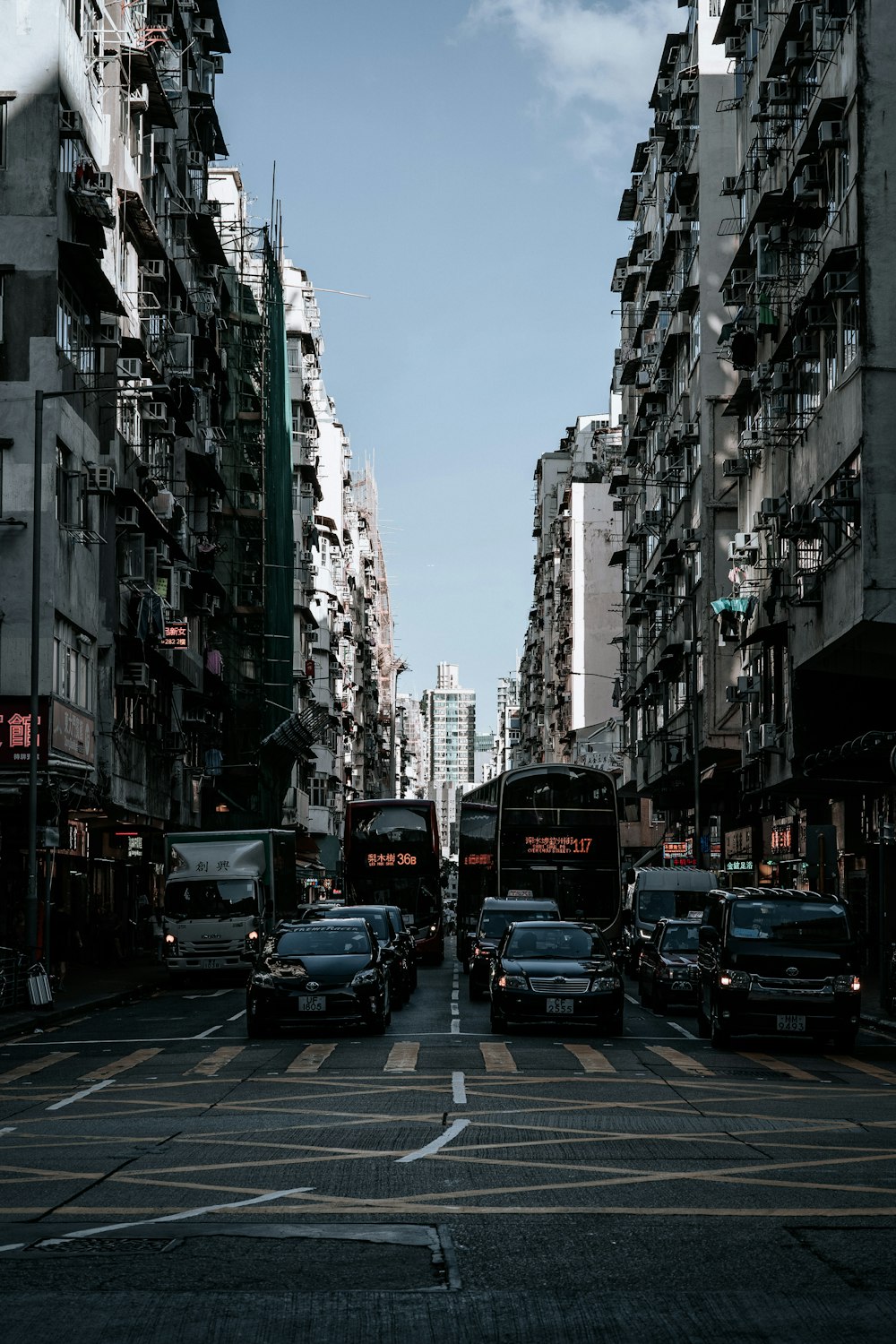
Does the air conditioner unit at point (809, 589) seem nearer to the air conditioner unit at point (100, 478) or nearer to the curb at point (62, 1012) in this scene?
the air conditioner unit at point (100, 478)

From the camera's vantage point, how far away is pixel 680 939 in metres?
31.6

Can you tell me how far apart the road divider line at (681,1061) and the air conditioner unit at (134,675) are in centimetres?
2651

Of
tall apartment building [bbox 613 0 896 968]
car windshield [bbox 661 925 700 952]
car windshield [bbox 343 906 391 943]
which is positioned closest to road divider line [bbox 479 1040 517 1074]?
tall apartment building [bbox 613 0 896 968]

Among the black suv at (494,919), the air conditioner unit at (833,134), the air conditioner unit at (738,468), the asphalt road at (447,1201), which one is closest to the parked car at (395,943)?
the black suv at (494,919)

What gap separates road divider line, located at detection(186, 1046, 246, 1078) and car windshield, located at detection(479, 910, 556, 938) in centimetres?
948

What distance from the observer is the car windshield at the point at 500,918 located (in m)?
32.6

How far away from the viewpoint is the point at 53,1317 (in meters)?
7.70

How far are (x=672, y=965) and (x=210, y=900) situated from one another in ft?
45.4

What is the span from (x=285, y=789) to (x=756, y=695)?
116 feet

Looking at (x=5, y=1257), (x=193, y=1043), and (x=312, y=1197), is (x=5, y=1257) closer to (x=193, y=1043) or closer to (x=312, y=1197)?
(x=312, y=1197)

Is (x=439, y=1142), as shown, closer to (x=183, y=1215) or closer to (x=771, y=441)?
(x=183, y=1215)

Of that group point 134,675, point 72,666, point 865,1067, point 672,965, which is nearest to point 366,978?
point 865,1067

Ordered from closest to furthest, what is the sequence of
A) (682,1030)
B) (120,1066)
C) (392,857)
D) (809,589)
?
(120,1066), (682,1030), (809,589), (392,857)

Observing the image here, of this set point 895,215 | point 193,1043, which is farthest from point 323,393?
point 193,1043
